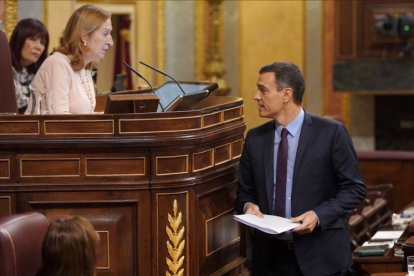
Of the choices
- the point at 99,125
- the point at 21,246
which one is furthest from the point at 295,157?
the point at 21,246

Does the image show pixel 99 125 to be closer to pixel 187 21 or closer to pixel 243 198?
pixel 243 198

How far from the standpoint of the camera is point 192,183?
14.5ft

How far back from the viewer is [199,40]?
415 inches

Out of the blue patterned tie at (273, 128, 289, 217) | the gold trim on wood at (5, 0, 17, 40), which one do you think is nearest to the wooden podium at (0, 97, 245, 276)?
the blue patterned tie at (273, 128, 289, 217)

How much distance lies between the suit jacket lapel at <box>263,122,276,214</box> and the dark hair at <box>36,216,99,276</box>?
1056 mm

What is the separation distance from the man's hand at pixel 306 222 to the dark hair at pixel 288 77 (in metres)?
0.53

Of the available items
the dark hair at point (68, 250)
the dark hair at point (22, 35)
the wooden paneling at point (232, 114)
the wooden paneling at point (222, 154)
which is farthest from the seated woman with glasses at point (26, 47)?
the dark hair at point (68, 250)

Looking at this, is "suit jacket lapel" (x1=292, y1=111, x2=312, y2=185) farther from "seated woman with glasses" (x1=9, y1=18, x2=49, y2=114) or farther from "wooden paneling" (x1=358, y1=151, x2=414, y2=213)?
"wooden paneling" (x1=358, y1=151, x2=414, y2=213)

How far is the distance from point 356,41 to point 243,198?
561 cm

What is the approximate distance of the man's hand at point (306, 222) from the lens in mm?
4324

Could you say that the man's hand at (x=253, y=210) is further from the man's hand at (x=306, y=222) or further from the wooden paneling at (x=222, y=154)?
the wooden paneling at (x=222, y=154)

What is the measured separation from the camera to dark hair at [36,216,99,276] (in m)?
3.63

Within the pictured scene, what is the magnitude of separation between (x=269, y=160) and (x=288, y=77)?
377 mm

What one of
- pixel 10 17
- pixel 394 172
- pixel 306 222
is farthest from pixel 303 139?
pixel 10 17
